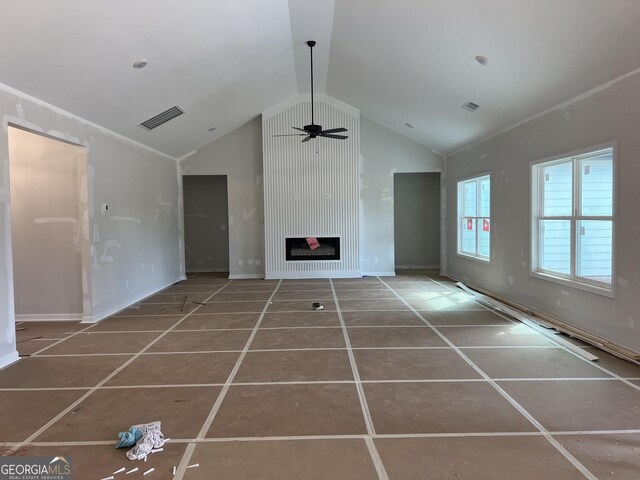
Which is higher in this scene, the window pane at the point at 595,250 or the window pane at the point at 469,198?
the window pane at the point at 469,198

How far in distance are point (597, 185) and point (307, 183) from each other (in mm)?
5964

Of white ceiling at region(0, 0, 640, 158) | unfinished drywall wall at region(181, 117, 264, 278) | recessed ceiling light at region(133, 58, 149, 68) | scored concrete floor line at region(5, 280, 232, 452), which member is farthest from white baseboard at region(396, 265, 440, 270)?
recessed ceiling light at region(133, 58, 149, 68)

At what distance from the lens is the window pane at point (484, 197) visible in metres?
7.50

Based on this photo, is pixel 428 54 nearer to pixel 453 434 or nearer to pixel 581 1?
pixel 581 1

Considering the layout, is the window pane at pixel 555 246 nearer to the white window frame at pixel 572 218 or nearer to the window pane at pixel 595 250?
the white window frame at pixel 572 218

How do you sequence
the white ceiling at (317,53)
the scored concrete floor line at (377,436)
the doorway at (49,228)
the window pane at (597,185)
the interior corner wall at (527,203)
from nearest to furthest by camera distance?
the scored concrete floor line at (377,436)
the white ceiling at (317,53)
the interior corner wall at (527,203)
the window pane at (597,185)
the doorway at (49,228)

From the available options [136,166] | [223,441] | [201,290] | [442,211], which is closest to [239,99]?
[136,166]

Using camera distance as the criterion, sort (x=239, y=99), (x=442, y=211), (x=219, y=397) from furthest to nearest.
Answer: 1. (x=442, y=211)
2. (x=239, y=99)
3. (x=219, y=397)

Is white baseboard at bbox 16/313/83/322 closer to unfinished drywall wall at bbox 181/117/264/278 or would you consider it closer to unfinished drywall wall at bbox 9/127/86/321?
unfinished drywall wall at bbox 9/127/86/321

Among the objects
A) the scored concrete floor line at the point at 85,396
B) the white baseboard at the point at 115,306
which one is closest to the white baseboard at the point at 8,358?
the scored concrete floor line at the point at 85,396

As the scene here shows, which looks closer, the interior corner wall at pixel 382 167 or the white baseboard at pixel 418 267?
the interior corner wall at pixel 382 167

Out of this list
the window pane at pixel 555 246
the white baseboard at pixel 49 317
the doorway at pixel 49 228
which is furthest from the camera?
the white baseboard at pixel 49 317

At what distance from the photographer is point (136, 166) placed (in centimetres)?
703

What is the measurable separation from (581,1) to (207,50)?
418 centimetres
